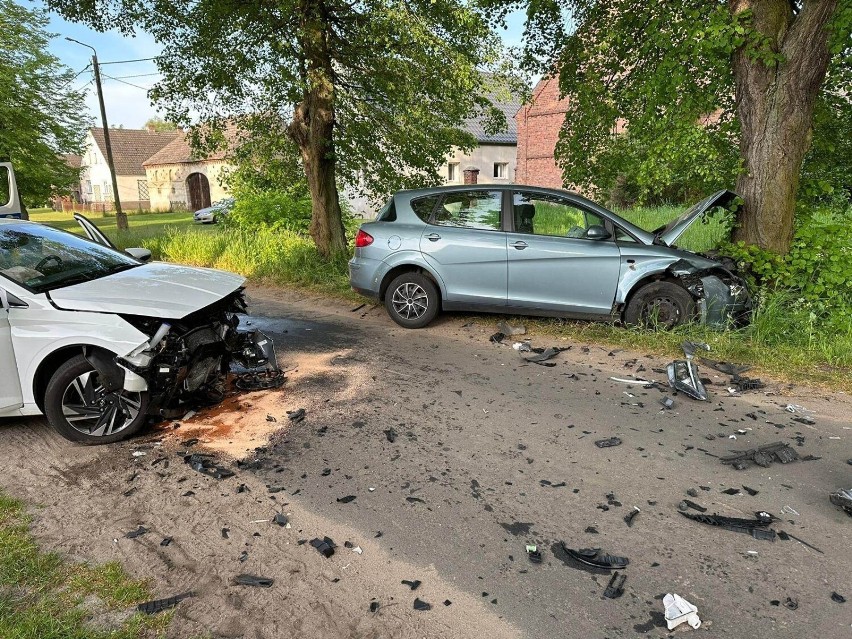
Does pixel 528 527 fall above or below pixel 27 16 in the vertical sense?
below

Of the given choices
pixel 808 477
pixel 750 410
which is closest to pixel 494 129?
pixel 750 410

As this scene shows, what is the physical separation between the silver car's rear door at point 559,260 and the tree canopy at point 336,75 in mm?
3132

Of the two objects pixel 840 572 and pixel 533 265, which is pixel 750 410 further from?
pixel 533 265

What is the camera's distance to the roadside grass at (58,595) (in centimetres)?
252

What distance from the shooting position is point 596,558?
120 inches

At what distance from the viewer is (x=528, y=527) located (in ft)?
10.9

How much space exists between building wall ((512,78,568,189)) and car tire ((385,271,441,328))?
942 inches

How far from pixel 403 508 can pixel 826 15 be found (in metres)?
7.27

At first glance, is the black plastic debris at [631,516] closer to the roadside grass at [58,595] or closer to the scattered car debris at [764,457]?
the scattered car debris at [764,457]

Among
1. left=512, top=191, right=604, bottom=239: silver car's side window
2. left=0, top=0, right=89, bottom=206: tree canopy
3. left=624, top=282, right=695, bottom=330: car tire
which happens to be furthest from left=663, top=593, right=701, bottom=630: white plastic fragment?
left=0, top=0, right=89, bottom=206: tree canopy

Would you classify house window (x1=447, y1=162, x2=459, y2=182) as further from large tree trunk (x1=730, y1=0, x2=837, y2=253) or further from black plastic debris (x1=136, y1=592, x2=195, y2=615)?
black plastic debris (x1=136, y1=592, x2=195, y2=615)

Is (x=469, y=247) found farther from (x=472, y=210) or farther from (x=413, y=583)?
(x=413, y=583)

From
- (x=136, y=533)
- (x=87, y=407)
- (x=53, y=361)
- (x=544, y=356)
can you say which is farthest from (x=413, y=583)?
(x=544, y=356)

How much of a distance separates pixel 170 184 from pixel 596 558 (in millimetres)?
51277
